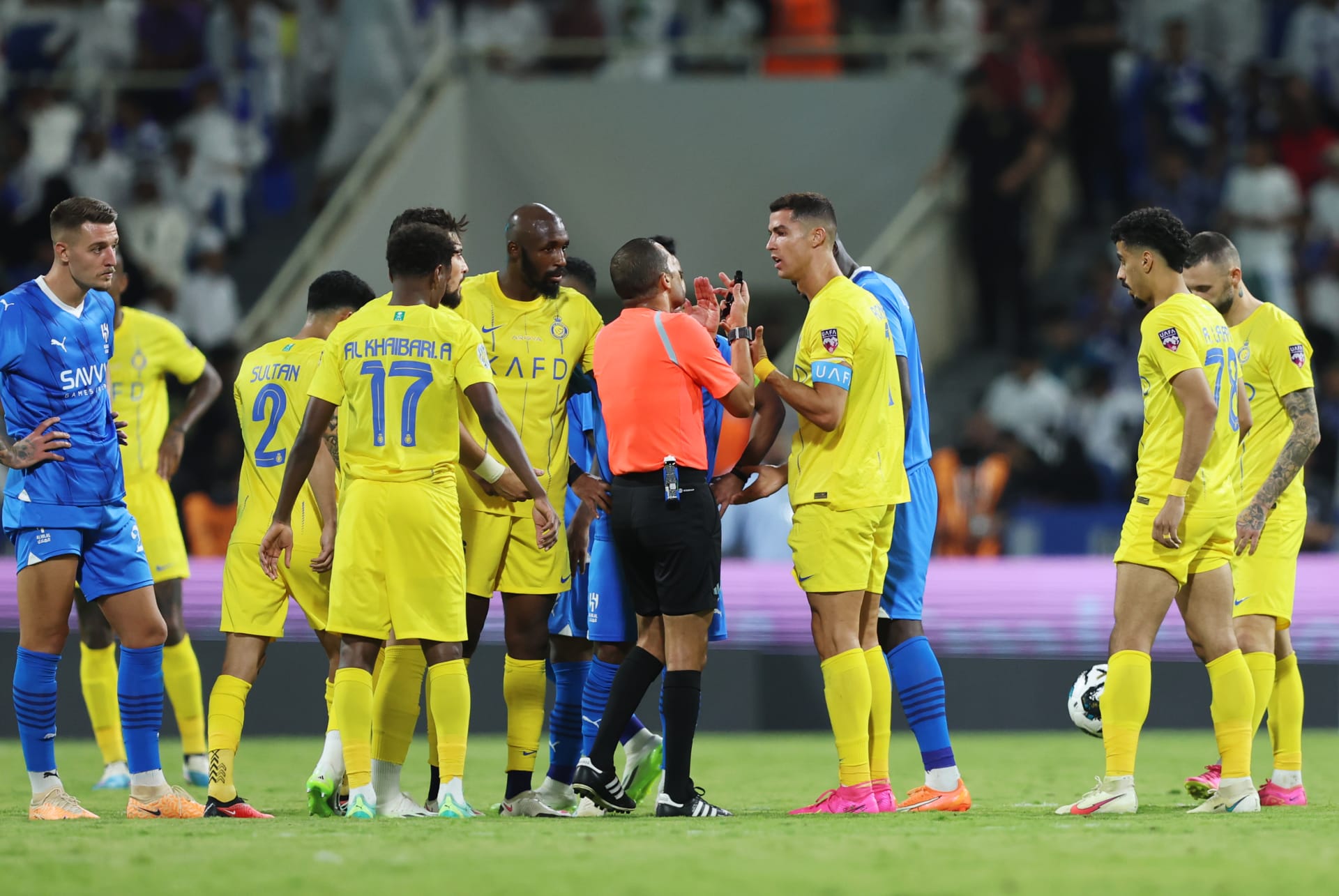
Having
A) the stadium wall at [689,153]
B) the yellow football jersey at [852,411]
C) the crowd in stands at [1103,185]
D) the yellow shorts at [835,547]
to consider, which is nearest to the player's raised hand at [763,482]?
the yellow football jersey at [852,411]

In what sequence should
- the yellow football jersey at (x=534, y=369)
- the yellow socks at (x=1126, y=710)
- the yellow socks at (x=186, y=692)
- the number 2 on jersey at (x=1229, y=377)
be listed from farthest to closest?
1. the yellow socks at (x=186, y=692)
2. the yellow football jersey at (x=534, y=369)
3. the number 2 on jersey at (x=1229, y=377)
4. the yellow socks at (x=1126, y=710)

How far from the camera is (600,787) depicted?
7324mm

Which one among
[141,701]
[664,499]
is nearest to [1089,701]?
[664,499]

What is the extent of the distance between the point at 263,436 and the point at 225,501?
6391mm

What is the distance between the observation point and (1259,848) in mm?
5977

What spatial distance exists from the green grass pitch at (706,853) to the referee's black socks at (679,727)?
7.1 inches

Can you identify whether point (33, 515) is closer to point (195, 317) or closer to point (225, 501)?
point (225, 501)

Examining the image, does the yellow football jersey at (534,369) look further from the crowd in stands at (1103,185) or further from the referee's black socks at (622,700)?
the crowd in stands at (1103,185)

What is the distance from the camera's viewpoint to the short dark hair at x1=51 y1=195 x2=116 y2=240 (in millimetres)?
7473

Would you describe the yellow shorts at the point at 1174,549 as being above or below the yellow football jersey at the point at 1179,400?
below

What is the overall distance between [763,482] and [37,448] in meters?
2.95

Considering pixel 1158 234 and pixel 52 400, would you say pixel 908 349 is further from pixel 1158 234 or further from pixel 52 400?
pixel 52 400

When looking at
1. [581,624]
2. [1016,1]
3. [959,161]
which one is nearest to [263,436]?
[581,624]

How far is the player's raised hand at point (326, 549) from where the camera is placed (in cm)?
776
